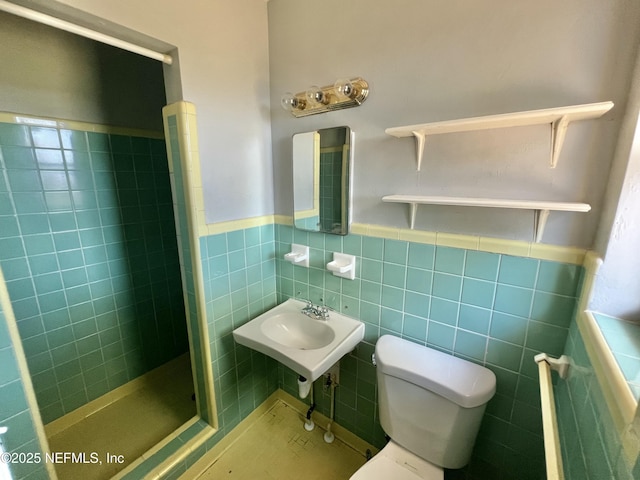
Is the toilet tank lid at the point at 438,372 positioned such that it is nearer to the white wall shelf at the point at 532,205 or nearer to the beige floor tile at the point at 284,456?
the white wall shelf at the point at 532,205

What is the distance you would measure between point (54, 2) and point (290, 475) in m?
2.21

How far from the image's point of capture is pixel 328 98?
1.26 meters

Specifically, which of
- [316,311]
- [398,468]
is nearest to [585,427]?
[398,468]

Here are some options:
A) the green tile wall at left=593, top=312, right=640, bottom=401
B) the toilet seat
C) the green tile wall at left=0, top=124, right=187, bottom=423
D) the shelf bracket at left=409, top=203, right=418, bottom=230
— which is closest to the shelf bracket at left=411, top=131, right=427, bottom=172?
the shelf bracket at left=409, top=203, right=418, bottom=230

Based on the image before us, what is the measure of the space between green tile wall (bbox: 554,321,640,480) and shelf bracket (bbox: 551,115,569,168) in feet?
1.77

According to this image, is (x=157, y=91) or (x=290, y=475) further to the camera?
(x=157, y=91)

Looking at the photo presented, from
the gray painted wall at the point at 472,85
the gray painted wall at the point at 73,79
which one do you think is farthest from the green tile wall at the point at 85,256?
the gray painted wall at the point at 472,85

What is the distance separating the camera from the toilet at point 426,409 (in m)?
0.98

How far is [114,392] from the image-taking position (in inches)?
73.5

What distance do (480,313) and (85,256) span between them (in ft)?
7.19

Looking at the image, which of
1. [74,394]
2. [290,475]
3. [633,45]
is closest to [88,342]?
[74,394]

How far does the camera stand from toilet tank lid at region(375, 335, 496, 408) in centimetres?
96

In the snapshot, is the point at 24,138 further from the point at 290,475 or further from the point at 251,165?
the point at 290,475

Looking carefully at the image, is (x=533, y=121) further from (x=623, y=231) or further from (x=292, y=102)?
(x=292, y=102)
